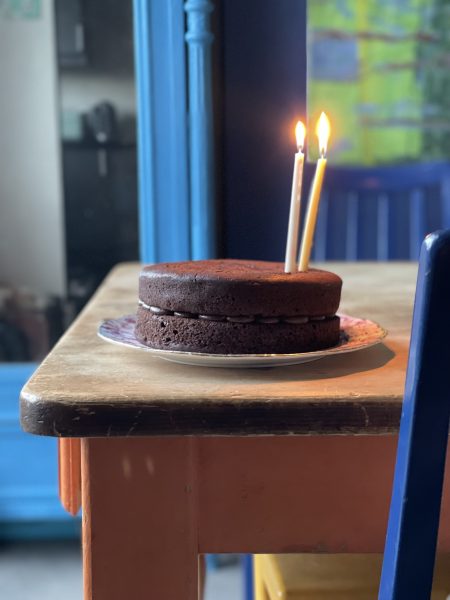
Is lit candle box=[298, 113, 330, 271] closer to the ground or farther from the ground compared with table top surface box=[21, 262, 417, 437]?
farther from the ground

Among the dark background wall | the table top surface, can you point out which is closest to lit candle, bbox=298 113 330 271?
the table top surface

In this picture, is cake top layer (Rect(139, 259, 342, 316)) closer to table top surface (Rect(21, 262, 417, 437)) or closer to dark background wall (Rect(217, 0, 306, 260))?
table top surface (Rect(21, 262, 417, 437))

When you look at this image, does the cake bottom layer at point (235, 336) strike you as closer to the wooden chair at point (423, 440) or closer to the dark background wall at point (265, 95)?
the wooden chair at point (423, 440)

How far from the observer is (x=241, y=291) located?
75 cm

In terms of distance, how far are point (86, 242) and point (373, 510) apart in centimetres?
→ 162

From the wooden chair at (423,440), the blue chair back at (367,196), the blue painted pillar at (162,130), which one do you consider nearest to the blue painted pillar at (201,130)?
the blue painted pillar at (162,130)

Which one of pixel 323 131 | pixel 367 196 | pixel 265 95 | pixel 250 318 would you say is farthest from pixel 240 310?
pixel 367 196

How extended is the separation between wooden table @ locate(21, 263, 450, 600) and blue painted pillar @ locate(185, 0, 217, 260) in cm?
132

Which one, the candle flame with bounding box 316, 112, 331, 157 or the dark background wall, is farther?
the dark background wall

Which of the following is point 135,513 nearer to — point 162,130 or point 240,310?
point 240,310

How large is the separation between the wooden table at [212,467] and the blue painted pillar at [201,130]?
1.32 metres

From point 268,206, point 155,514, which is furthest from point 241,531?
point 268,206

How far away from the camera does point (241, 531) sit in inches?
27.3

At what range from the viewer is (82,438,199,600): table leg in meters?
0.68
